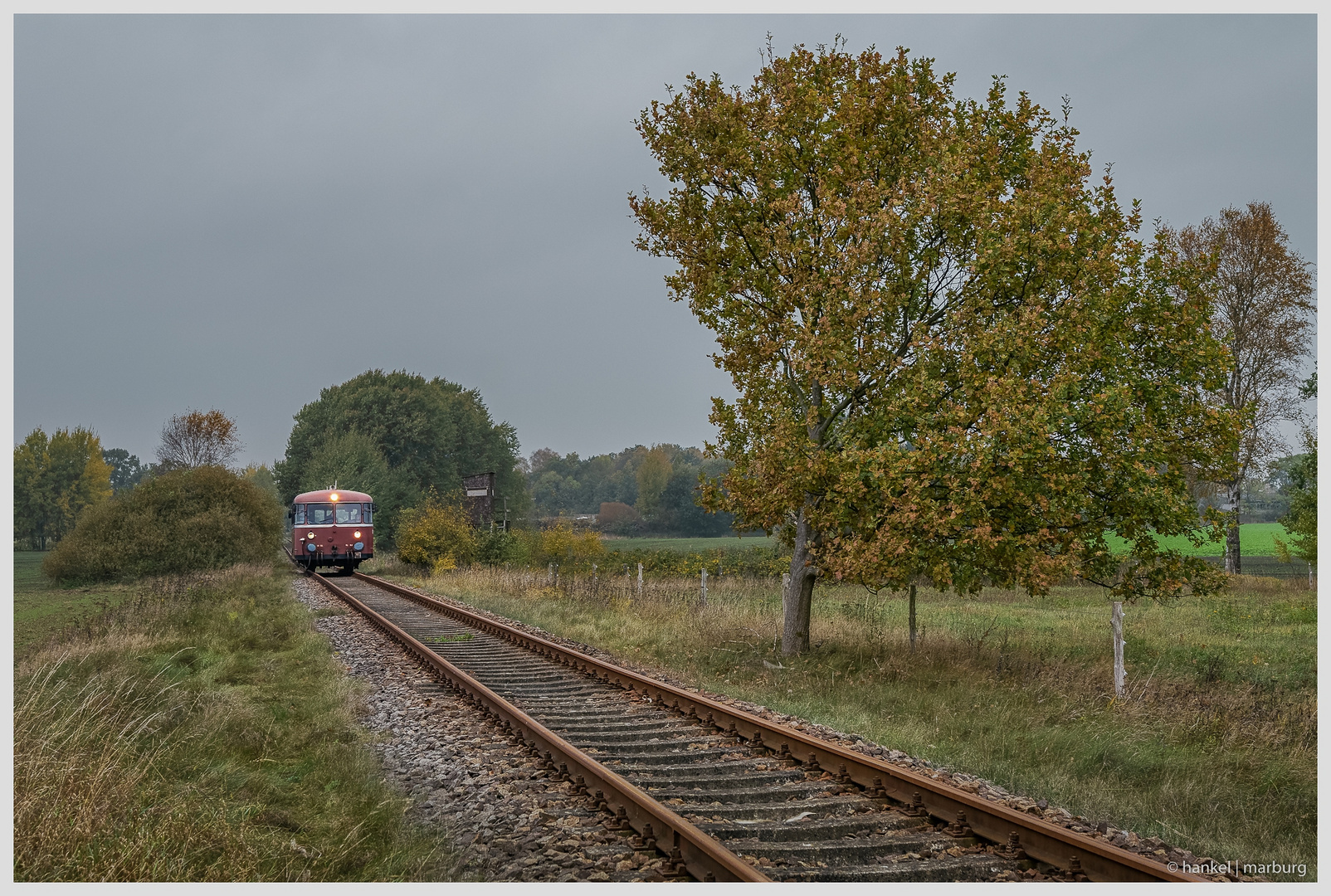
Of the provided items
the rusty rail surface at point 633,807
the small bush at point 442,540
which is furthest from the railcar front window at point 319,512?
the rusty rail surface at point 633,807

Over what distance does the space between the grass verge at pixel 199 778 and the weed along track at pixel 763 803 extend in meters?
1.28

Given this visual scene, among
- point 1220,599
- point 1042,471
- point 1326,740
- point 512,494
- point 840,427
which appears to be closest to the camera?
point 1326,740

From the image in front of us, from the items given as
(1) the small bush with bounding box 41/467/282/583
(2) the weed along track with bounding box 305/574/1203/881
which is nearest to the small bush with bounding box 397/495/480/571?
(1) the small bush with bounding box 41/467/282/583

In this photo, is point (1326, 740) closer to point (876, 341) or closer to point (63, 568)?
point (876, 341)

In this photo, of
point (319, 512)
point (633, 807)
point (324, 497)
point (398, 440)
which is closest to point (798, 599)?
point (633, 807)

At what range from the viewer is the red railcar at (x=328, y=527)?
34.0 m

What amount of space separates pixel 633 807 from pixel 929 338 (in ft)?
23.7

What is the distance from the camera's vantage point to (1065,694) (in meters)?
9.98

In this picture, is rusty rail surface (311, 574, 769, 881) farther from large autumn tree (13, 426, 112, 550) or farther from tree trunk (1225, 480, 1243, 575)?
tree trunk (1225, 480, 1243, 575)

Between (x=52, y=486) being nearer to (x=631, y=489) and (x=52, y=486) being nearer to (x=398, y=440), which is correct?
(x=398, y=440)

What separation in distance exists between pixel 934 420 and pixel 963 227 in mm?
2640

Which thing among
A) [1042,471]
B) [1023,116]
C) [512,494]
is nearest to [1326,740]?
[1042,471]

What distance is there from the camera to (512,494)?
253 ft

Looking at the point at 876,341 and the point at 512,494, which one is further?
the point at 512,494
